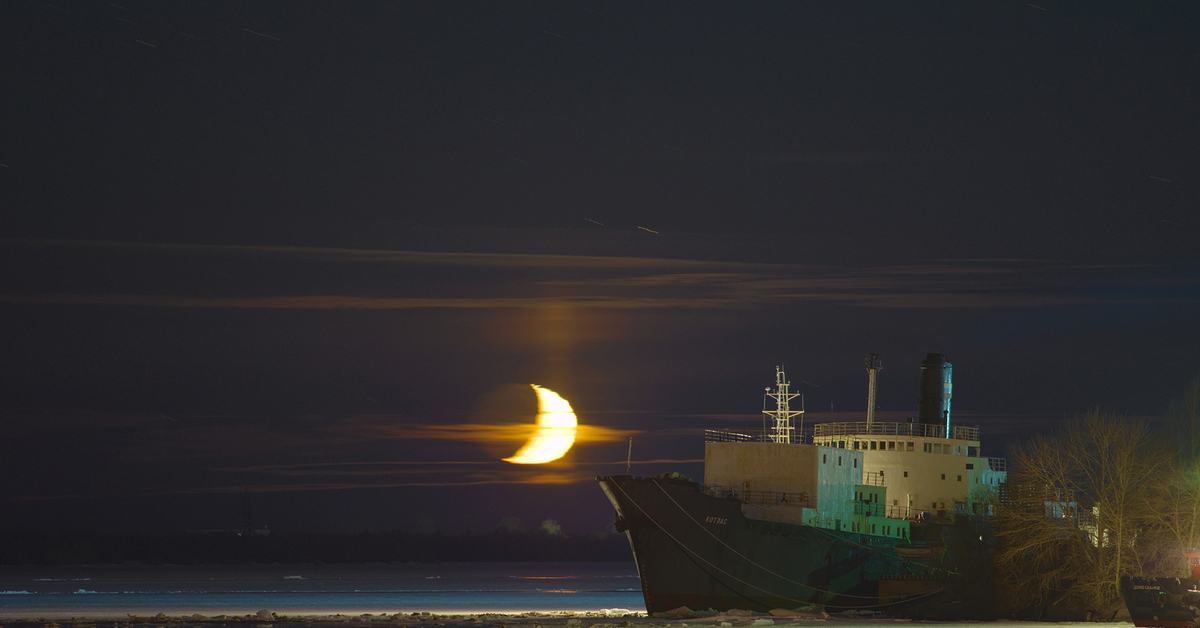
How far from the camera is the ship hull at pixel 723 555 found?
44.1 metres

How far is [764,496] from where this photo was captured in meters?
46.2

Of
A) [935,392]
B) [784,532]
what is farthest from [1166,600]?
[935,392]

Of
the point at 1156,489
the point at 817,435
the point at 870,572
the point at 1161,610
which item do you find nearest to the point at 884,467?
the point at 817,435

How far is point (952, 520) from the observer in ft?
167

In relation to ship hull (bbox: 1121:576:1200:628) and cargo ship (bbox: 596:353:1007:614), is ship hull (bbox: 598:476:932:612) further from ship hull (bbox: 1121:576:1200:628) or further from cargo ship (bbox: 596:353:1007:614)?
ship hull (bbox: 1121:576:1200:628)

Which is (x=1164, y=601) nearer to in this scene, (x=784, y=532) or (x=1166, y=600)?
(x=1166, y=600)

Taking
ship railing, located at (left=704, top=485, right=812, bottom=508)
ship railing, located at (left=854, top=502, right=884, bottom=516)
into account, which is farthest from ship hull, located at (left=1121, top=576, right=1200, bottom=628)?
ship railing, located at (left=854, top=502, right=884, bottom=516)

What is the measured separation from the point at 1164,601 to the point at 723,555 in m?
15.9

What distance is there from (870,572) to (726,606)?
633 cm

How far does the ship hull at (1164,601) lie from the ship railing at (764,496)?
537 inches

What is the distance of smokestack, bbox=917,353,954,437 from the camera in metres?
55.0

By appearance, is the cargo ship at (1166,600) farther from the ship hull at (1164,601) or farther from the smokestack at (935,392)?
the smokestack at (935,392)

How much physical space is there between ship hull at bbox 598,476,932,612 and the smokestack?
1193 centimetres

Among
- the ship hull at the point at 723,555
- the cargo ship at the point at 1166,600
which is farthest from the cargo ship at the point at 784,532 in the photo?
the cargo ship at the point at 1166,600
